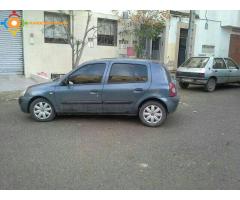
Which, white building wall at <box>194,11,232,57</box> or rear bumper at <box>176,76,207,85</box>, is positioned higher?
white building wall at <box>194,11,232,57</box>

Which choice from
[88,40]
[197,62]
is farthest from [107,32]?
[197,62]

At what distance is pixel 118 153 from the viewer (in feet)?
15.7

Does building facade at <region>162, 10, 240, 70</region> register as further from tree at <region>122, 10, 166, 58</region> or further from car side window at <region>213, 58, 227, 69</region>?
car side window at <region>213, 58, 227, 69</region>

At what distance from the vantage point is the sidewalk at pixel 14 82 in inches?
422

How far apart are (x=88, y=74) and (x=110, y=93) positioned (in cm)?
70

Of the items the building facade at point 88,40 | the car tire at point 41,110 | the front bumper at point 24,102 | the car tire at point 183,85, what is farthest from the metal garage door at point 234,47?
the front bumper at point 24,102

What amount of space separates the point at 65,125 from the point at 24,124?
95 centimetres

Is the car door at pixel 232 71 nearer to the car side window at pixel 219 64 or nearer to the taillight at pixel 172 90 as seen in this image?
the car side window at pixel 219 64

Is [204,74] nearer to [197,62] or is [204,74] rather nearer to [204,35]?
[197,62]

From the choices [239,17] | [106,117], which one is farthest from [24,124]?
[239,17]

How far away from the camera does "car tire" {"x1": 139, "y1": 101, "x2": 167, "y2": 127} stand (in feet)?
21.0

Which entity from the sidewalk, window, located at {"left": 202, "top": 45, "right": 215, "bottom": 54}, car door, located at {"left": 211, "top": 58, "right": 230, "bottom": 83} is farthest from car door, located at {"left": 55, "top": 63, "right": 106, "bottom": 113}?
window, located at {"left": 202, "top": 45, "right": 215, "bottom": 54}

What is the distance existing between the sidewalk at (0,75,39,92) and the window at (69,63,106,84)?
4898 mm

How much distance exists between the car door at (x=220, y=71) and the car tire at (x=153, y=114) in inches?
242
